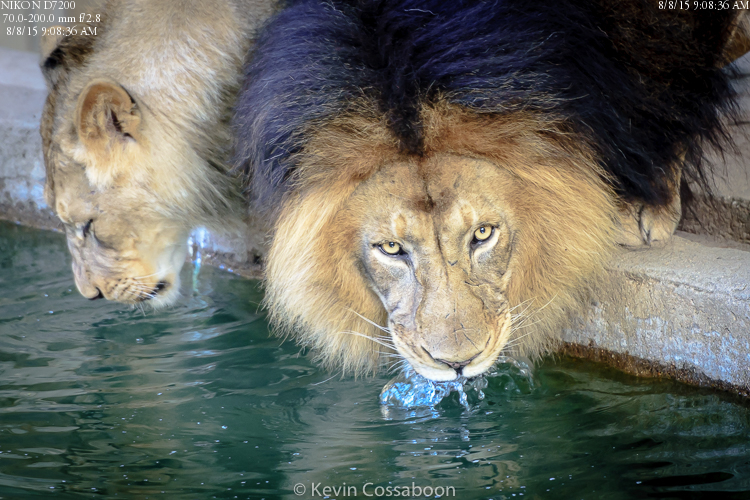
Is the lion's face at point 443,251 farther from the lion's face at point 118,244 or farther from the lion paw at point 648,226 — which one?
the lion's face at point 118,244

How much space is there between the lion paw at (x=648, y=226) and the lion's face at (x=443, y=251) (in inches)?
27.1

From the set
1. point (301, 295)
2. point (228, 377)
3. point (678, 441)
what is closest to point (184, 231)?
point (228, 377)

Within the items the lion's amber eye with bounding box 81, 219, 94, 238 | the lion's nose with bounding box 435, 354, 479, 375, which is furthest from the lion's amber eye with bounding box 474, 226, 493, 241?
the lion's amber eye with bounding box 81, 219, 94, 238

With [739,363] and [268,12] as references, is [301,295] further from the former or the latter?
[739,363]

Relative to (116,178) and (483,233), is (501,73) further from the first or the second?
(116,178)

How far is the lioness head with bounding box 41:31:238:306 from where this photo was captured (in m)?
3.09

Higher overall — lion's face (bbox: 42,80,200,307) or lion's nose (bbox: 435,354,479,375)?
lion's face (bbox: 42,80,200,307)

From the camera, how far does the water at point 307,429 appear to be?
2.35 metres

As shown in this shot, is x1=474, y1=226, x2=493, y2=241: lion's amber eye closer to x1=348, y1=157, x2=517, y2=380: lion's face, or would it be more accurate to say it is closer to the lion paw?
x1=348, y1=157, x2=517, y2=380: lion's face

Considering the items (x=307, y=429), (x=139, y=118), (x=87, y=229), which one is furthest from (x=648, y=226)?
(x=87, y=229)

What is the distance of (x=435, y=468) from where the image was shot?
241 centimetres

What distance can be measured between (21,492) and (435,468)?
1.25 metres

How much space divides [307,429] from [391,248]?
744 mm

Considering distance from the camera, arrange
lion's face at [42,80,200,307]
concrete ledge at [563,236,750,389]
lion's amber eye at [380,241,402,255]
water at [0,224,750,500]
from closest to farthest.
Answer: water at [0,224,750,500]
lion's amber eye at [380,241,402,255]
concrete ledge at [563,236,750,389]
lion's face at [42,80,200,307]
